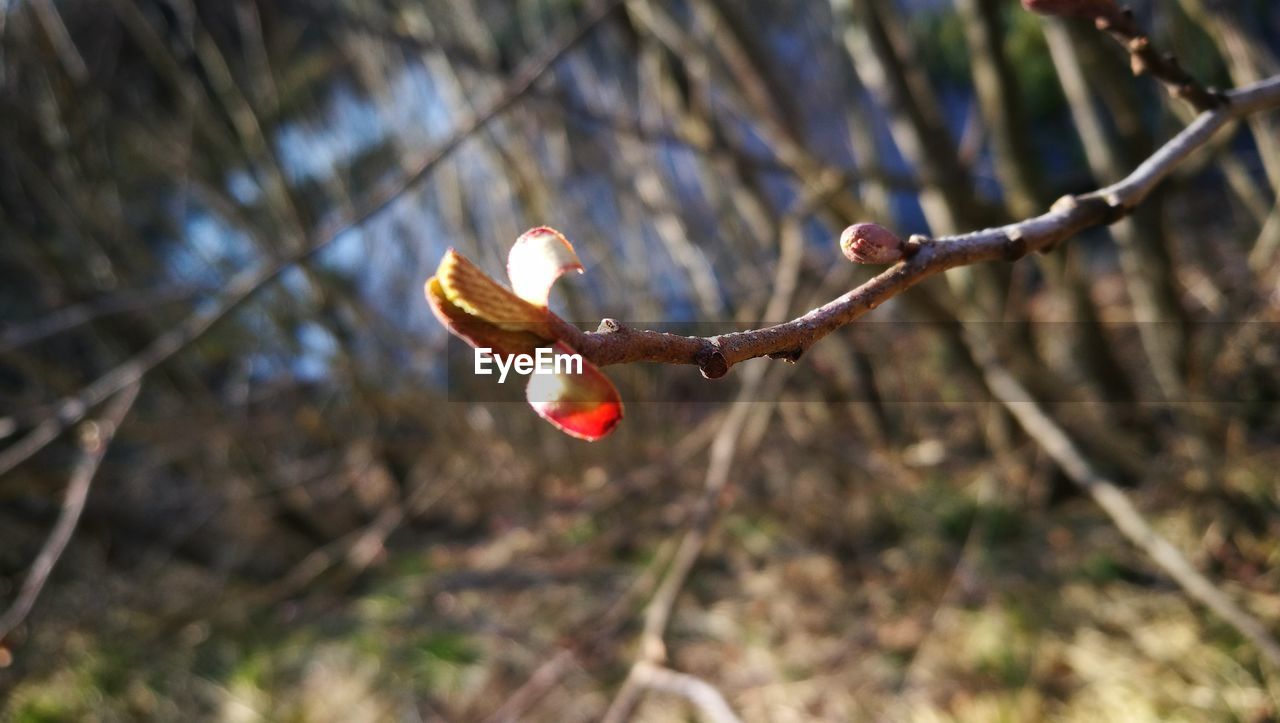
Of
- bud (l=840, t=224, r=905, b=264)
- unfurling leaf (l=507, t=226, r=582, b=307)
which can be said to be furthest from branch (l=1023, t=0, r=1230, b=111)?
unfurling leaf (l=507, t=226, r=582, b=307)

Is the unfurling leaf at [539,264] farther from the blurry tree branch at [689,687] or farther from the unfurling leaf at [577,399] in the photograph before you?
the blurry tree branch at [689,687]

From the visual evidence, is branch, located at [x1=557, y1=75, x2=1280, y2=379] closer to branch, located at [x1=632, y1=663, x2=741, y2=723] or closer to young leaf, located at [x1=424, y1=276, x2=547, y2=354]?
young leaf, located at [x1=424, y1=276, x2=547, y2=354]

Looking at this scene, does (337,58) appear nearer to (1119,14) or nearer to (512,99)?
(512,99)

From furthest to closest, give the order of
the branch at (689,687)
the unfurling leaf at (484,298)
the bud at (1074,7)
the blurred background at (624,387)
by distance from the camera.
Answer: the blurred background at (624,387) < the branch at (689,687) < the bud at (1074,7) < the unfurling leaf at (484,298)

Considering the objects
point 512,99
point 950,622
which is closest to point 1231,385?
point 950,622

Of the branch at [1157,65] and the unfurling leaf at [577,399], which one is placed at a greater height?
the unfurling leaf at [577,399]

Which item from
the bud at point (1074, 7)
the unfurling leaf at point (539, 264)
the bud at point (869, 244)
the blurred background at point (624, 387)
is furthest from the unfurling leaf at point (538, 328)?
the blurred background at point (624, 387)

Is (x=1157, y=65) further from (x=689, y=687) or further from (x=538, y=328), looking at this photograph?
(x=689, y=687)
